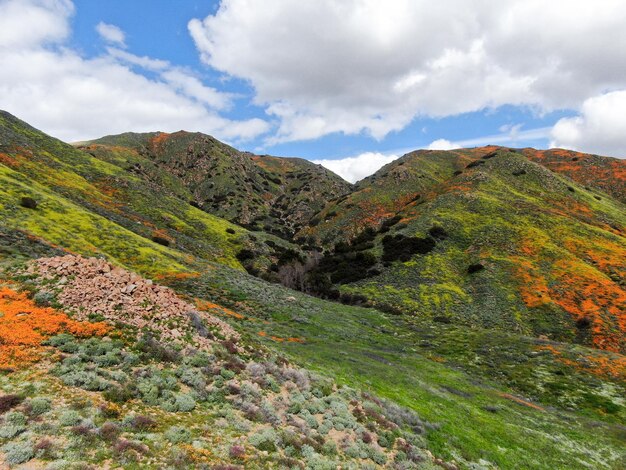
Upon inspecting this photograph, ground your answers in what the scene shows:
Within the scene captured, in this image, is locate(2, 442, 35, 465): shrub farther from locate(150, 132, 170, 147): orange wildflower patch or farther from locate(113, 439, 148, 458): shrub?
locate(150, 132, 170, 147): orange wildflower patch

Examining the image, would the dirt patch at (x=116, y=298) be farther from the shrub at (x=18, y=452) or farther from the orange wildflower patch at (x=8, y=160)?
the orange wildflower patch at (x=8, y=160)

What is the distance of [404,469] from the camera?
13461 millimetres

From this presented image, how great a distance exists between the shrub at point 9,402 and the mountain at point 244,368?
0.04m

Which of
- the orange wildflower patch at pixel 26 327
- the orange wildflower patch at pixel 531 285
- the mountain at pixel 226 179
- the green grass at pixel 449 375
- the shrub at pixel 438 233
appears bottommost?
the green grass at pixel 449 375

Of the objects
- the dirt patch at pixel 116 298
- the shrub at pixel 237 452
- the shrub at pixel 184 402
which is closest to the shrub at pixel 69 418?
the shrub at pixel 184 402

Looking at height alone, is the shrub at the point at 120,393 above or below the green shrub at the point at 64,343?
below

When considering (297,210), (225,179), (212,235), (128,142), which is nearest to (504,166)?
(297,210)

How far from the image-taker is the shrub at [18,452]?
7.83 m

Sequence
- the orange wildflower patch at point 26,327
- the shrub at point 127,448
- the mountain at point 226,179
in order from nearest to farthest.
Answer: the shrub at point 127,448, the orange wildflower patch at point 26,327, the mountain at point 226,179

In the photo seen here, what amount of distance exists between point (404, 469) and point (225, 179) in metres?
132

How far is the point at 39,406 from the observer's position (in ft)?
31.9

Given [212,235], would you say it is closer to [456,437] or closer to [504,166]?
[456,437]

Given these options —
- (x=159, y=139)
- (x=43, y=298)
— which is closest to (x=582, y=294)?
(x=43, y=298)

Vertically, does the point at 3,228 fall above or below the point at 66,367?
above
